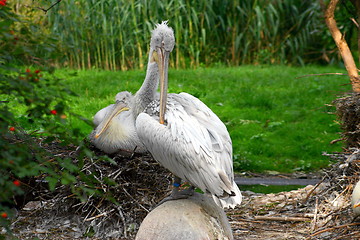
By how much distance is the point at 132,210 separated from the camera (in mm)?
5035

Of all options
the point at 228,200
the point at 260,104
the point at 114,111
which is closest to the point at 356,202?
the point at 228,200

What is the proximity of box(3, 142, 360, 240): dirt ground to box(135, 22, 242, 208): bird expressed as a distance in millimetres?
797

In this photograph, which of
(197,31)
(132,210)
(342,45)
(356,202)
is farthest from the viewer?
(197,31)

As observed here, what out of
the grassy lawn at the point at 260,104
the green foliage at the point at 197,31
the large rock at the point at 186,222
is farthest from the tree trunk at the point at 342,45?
the green foliage at the point at 197,31

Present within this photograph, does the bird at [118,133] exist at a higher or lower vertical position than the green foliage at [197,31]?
lower

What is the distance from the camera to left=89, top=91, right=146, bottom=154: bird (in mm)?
5004

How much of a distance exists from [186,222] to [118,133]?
1302 millimetres

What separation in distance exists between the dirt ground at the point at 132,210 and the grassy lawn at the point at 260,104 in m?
2.16

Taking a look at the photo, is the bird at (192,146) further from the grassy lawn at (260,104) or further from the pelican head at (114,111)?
the grassy lawn at (260,104)

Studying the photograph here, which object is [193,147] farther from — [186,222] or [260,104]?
[260,104]

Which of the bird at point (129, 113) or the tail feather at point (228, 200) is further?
the bird at point (129, 113)

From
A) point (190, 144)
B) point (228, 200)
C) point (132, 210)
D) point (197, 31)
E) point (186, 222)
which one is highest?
point (197, 31)

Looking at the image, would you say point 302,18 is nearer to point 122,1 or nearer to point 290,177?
point 122,1

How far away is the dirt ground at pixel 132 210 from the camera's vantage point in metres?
4.91
